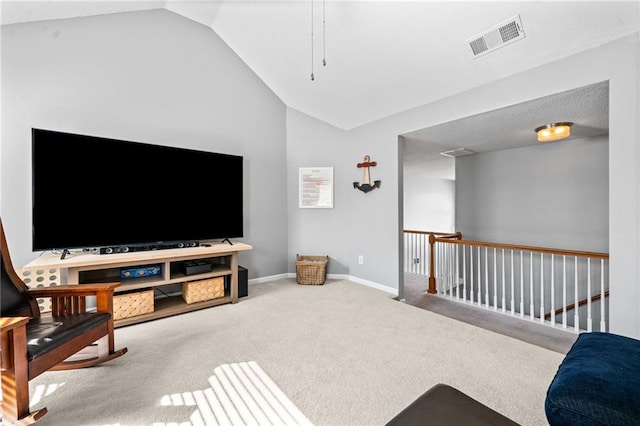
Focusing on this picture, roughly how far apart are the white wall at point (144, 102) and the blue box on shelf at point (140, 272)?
2.15 ft

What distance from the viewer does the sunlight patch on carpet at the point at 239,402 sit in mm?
1383

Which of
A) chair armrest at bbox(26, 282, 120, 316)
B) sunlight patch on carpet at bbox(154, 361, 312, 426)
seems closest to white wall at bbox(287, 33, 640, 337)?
sunlight patch on carpet at bbox(154, 361, 312, 426)

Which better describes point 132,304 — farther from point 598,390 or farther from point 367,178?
point 598,390

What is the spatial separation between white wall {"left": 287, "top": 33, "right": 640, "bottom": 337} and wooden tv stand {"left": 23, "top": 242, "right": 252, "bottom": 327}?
191 centimetres

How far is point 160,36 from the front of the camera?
10.2 feet

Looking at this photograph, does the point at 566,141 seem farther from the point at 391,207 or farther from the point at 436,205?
the point at 436,205

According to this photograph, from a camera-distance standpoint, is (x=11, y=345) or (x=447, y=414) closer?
(x=447, y=414)

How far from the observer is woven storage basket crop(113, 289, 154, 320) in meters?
2.46

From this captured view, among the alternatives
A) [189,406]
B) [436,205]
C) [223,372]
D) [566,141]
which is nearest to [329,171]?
[223,372]

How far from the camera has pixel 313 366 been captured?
72.7 inches

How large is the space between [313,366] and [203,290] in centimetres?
164

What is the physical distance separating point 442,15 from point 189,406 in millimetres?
3244

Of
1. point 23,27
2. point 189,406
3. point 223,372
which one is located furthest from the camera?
point 23,27

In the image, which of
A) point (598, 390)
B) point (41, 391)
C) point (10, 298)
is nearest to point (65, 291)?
point (10, 298)
